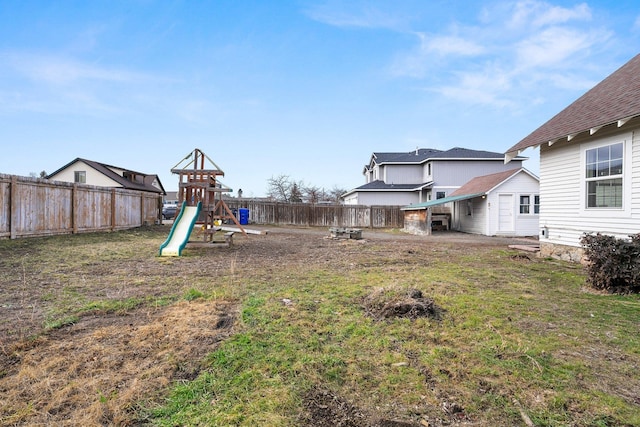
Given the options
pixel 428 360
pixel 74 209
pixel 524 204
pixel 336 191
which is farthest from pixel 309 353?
pixel 336 191

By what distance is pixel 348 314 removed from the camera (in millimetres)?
3988

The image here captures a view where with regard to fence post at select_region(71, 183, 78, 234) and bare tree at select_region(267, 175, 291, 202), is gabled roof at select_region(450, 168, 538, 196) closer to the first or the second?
fence post at select_region(71, 183, 78, 234)

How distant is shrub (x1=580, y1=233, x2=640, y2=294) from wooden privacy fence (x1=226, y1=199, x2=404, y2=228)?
19.1 meters

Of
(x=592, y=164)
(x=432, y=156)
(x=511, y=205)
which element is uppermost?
(x=432, y=156)

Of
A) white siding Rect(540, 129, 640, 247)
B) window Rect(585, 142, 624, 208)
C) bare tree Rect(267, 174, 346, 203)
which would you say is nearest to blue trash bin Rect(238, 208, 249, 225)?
bare tree Rect(267, 174, 346, 203)

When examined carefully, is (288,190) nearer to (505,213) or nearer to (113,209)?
(113,209)

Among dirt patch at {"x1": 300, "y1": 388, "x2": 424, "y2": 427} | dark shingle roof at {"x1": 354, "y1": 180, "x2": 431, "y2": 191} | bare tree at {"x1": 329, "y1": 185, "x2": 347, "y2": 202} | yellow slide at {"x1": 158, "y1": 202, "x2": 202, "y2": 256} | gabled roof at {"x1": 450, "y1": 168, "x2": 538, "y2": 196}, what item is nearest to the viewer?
dirt patch at {"x1": 300, "y1": 388, "x2": 424, "y2": 427}

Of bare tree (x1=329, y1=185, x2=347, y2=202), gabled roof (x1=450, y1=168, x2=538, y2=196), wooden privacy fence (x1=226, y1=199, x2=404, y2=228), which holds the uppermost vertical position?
bare tree (x1=329, y1=185, x2=347, y2=202)

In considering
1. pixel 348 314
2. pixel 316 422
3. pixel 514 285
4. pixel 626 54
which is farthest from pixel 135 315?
pixel 626 54

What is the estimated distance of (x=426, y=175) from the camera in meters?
29.9

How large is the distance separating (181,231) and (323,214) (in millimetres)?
15612

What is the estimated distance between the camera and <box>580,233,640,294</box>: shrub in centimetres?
531

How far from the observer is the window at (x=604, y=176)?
23.3 feet

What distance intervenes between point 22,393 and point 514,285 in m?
6.80
